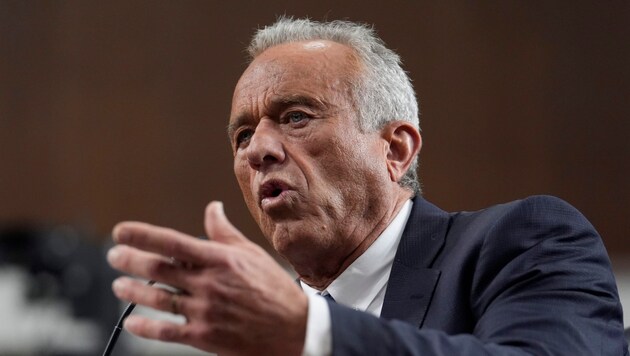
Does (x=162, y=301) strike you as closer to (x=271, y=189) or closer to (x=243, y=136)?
(x=271, y=189)

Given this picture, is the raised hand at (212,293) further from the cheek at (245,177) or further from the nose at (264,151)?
the cheek at (245,177)

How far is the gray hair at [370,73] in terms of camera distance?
101 inches

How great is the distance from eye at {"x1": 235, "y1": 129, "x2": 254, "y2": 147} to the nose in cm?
12

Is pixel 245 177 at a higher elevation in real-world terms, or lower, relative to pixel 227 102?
lower

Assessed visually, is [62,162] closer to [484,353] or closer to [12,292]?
[12,292]

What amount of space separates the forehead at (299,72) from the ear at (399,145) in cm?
18

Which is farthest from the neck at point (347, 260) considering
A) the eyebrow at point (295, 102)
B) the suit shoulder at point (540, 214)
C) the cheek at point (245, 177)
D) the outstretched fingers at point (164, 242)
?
the outstretched fingers at point (164, 242)

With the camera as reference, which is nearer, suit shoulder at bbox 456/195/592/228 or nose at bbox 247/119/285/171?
suit shoulder at bbox 456/195/592/228

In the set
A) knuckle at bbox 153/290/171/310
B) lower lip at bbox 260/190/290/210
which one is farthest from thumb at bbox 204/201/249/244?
lower lip at bbox 260/190/290/210

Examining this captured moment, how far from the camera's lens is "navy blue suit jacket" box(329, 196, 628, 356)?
5.16ft

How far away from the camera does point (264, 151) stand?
2395 mm

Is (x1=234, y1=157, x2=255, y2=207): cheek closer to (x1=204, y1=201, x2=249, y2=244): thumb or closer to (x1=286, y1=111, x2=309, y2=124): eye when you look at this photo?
(x1=286, y1=111, x2=309, y2=124): eye

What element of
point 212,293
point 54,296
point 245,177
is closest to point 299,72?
point 245,177

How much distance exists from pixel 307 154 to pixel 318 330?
0.98m
